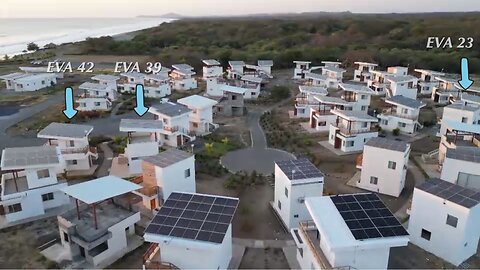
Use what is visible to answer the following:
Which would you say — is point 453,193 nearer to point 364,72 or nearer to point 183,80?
point 183,80

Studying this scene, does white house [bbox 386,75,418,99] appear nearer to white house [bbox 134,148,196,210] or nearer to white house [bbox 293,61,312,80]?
white house [bbox 293,61,312,80]

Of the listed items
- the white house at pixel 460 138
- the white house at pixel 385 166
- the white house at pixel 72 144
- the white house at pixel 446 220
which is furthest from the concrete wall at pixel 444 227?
the white house at pixel 72 144

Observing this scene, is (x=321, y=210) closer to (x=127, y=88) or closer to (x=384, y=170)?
(x=384, y=170)

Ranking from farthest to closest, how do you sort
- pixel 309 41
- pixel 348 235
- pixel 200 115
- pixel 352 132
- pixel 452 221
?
Result: pixel 309 41 → pixel 200 115 → pixel 352 132 → pixel 452 221 → pixel 348 235

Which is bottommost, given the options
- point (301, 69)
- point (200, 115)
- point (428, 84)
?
point (200, 115)

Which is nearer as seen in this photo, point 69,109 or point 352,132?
point 352,132

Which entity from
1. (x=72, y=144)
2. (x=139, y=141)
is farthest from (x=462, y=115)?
(x=72, y=144)

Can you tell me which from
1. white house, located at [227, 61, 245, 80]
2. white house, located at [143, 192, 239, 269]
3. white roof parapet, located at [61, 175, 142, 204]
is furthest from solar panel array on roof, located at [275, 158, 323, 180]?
white house, located at [227, 61, 245, 80]
